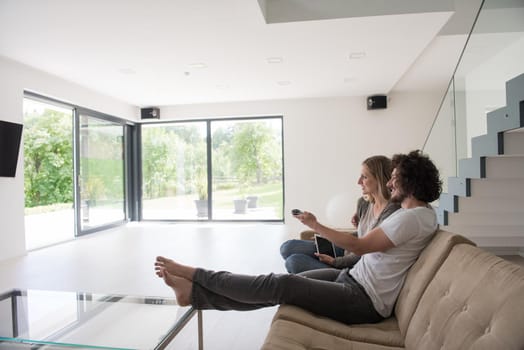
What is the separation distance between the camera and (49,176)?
6.45 meters

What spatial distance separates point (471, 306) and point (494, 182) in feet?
8.10

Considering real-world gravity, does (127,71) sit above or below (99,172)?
above

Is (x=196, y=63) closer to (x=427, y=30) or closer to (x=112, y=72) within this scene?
(x=112, y=72)

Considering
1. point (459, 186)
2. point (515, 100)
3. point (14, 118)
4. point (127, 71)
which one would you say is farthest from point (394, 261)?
point (14, 118)

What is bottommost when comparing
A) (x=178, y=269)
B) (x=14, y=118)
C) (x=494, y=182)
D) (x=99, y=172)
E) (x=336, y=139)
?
(x=178, y=269)

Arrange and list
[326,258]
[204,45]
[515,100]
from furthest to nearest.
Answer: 1. [204,45]
2. [326,258]
3. [515,100]

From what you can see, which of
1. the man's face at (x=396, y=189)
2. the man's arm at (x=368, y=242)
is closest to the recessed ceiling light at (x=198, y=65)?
the man's face at (x=396, y=189)

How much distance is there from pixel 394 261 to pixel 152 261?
12.0 ft

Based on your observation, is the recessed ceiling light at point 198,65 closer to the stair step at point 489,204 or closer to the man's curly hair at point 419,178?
the stair step at point 489,204

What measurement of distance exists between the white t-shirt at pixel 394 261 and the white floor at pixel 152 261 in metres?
0.98

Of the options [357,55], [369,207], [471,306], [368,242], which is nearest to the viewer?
[471,306]

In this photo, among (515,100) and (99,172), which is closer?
(515,100)

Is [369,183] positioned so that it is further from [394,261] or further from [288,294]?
[288,294]

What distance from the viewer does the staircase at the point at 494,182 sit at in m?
2.57
